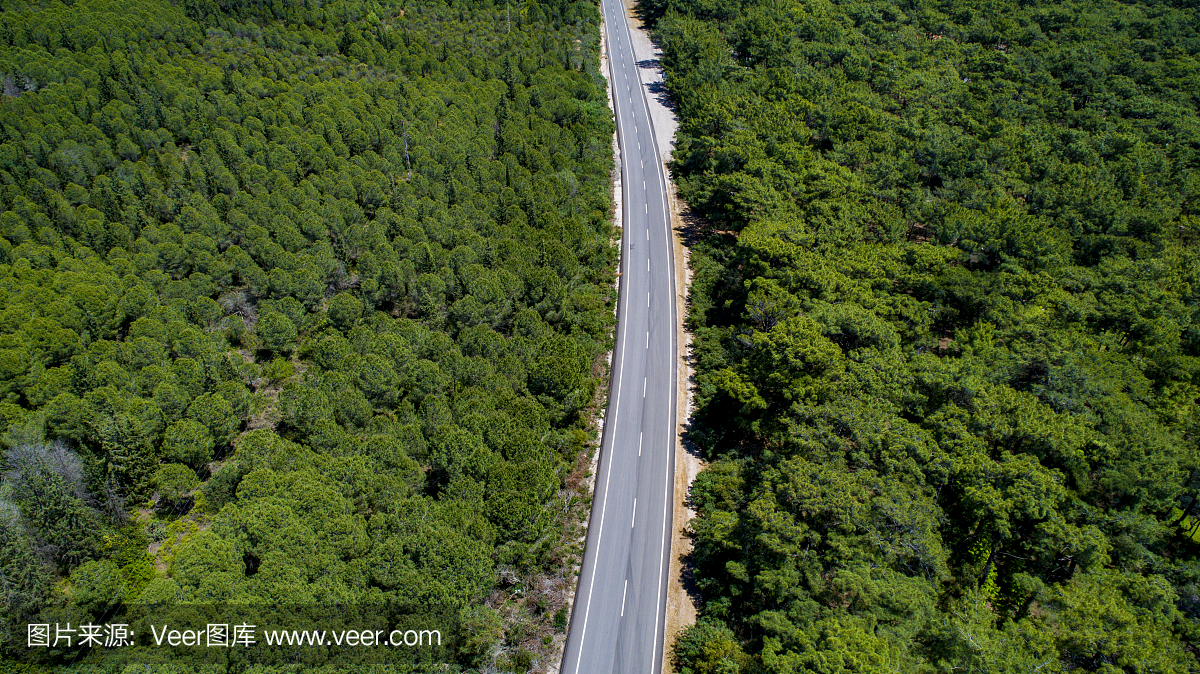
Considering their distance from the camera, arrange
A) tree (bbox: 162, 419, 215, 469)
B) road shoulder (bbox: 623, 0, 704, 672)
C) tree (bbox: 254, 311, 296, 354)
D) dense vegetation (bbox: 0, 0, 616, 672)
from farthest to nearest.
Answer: tree (bbox: 254, 311, 296, 354)
tree (bbox: 162, 419, 215, 469)
road shoulder (bbox: 623, 0, 704, 672)
dense vegetation (bbox: 0, 0, 616, 672)

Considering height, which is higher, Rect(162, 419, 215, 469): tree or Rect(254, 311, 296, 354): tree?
Rect(254, 311, 296, 354): tree

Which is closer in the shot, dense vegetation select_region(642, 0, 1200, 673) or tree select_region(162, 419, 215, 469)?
dense vegetation select_region(642, 0, 1200, 673)

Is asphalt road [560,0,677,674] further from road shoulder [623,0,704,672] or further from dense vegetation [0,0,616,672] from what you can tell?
dense vegetation [0,0,616,672]

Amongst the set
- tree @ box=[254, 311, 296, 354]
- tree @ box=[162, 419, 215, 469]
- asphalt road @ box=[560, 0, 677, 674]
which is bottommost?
asphalt road @ box=[560, 0, 677, 674]

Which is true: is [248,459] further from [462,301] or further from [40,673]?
[462,301]

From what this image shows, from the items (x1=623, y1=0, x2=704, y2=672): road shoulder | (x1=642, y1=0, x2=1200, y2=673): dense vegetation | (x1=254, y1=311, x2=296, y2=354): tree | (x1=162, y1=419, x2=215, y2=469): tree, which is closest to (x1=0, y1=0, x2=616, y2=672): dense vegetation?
(x1=162, y1=419, x2=215, y2=469): tree

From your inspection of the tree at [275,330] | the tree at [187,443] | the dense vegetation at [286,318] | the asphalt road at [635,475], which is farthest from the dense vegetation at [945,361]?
the tree at [275,330]

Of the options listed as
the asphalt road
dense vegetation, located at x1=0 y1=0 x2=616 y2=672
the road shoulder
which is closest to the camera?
dense vegetation, located at x1=0 y1=0 x2=616 y2=672

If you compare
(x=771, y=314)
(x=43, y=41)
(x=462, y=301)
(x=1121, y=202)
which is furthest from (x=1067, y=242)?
(x=43, y=41)
